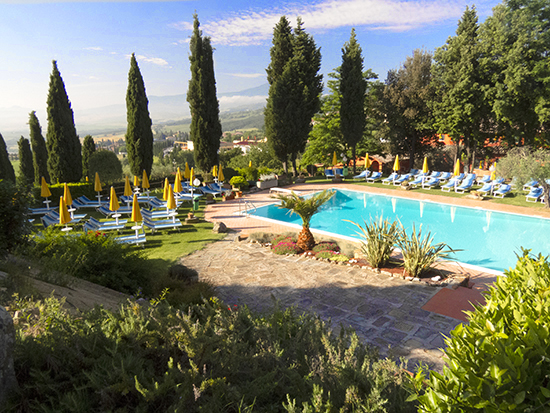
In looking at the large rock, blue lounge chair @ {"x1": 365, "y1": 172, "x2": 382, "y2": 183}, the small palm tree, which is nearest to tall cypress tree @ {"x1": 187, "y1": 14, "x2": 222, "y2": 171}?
blue lounge chair @ {"x1": 365, "y1": 172, "x2": 382, "y2": 183}

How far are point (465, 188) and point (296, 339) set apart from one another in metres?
18.2

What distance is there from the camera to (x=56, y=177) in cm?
1838

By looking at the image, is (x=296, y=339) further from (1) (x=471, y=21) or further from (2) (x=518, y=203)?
(1) (x=471, y=21)

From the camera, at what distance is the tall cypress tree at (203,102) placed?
67.3 feet

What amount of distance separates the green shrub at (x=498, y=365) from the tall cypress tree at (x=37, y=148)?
27717 millimetres

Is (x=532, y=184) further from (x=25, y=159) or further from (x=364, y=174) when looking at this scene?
(x=25, y=159)

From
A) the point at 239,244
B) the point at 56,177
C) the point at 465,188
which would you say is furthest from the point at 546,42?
the point at 56,177

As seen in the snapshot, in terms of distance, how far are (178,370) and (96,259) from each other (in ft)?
15.6

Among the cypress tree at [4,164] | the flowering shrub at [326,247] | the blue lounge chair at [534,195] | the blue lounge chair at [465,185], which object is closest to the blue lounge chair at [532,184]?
the blue lounge chair at [534,195]

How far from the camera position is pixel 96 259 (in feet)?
21.1

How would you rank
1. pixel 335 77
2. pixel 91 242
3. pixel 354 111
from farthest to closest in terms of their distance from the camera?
pixel 335 77
pixel 354 111
pixel 91 242

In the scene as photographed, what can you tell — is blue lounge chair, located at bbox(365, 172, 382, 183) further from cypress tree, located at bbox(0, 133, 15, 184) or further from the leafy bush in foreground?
cypress tree, located at bbox(0, 133, 15, 184)

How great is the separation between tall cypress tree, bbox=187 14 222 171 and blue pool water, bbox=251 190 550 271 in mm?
7704

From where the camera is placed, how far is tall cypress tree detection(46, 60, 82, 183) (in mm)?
18078
